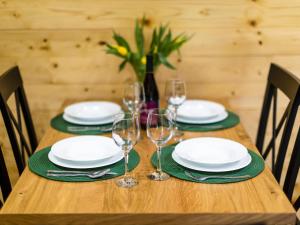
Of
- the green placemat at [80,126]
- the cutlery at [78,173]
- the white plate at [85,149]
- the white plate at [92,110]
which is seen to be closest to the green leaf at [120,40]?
the white plate at [92,110]

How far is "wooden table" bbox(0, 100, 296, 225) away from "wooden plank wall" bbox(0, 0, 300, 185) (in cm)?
91

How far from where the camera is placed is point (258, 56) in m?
2.13

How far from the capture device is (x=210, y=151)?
147 centimetres

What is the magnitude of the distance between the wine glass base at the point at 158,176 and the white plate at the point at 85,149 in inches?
5.5

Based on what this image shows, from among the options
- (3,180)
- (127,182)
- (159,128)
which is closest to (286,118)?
(159,128)

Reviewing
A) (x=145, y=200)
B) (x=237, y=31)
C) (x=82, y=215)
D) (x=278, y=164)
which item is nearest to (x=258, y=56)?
(x=237, y=31)

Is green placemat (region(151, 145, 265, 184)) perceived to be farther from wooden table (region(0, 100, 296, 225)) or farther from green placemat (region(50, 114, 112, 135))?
green placemat (region(50, 114, 112, 135))

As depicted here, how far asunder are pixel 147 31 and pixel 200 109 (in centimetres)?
45

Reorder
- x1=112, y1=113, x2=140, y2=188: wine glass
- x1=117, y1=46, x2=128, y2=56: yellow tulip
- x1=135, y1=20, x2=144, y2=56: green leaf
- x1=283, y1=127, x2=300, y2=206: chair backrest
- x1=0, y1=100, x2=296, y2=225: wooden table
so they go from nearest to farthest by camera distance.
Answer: x1=0, y1=100, x2=296, y2=225: wooden table → x1=112, y1=113, x2=140, y2=188: wine glass → x1=283, y1=127, x2=300, y2=206: chair backrest → x1=117, y1=46, x2=128, y2=56: yellow tulip → x1=135, y1=20, x2=144, y2=56: green leaf

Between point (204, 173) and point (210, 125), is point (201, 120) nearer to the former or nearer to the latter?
point (210, 125)

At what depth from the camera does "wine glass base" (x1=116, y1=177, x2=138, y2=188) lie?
4.16ft

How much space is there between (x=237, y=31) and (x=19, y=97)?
39.9 inches

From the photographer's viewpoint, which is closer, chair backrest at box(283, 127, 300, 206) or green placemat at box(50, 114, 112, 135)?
chair backrest at box(283, 127, 300, 206)

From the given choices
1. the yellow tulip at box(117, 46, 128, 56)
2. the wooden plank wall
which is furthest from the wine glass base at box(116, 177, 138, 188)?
the wooden plank wall
